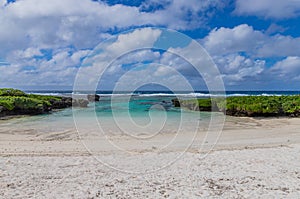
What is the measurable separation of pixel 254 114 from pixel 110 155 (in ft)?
57.7

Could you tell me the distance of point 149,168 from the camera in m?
8.41

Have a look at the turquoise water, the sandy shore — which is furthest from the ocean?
the sandy shore

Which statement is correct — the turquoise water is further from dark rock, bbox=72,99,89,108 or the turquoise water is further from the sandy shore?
dark rock, bbox=72,99,89,108

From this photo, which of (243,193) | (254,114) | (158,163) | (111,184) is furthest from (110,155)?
(254,114)

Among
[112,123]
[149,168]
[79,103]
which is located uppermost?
[79,103]

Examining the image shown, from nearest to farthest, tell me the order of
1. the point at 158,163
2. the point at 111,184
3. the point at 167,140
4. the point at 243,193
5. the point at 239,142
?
1. the point at 243,193
2. the point at 111,184
3. the point at 158,163
4. the point at 239,142
5. the point at 167,140

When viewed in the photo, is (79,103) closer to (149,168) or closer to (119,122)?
(119,122)

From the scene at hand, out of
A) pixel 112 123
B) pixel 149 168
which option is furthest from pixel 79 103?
pixel 149 168

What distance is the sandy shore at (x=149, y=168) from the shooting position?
21.4 feet

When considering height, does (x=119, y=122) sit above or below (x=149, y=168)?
above

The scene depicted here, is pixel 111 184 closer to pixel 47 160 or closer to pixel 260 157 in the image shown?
pixel 47 160

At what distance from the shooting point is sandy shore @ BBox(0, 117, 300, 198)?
6531 millimetres

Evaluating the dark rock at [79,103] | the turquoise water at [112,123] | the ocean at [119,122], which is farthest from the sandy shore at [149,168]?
the dark rock at [79,103]

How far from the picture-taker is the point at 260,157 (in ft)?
31.3
